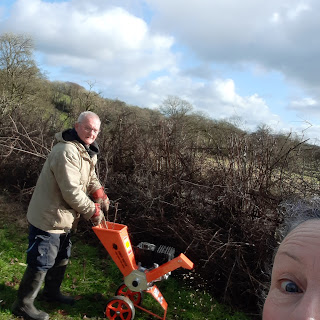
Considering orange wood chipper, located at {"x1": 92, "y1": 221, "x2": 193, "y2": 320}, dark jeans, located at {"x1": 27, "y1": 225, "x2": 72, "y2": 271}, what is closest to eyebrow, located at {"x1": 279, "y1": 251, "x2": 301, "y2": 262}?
orange wood chipper, located at {"x1": 92, "y1": 221, "x2": 193, "y2": 320}

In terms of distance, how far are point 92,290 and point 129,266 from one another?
1.18 metres

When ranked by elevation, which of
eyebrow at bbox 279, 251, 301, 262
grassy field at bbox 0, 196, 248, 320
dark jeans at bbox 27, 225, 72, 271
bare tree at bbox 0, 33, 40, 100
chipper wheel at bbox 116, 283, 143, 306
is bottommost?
grassy field at bbox 0, 196, 248, 320

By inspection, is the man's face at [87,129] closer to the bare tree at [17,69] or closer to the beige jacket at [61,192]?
the beige jacket at [61,192]

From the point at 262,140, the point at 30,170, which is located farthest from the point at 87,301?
the point at 30,170

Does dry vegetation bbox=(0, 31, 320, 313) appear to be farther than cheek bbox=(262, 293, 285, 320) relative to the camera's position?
Yes

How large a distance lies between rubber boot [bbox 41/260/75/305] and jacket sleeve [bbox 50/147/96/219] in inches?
40.6

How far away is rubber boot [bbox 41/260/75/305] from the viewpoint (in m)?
3.76

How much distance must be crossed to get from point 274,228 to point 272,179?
2.30ft

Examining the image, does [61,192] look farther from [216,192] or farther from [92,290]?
[216,192]

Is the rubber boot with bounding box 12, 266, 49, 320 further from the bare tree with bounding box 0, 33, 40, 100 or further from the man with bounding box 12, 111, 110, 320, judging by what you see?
the bare tree with bounding box 0, 33, 40, 100

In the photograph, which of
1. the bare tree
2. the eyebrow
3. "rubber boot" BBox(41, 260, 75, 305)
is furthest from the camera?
the bare tree

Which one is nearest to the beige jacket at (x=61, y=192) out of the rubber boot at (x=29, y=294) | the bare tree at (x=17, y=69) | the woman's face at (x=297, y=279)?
the rubber boot at (x=29, y=294)

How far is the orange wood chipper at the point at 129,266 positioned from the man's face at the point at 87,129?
0.96 meters

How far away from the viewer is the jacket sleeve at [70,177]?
3113 millimetres
